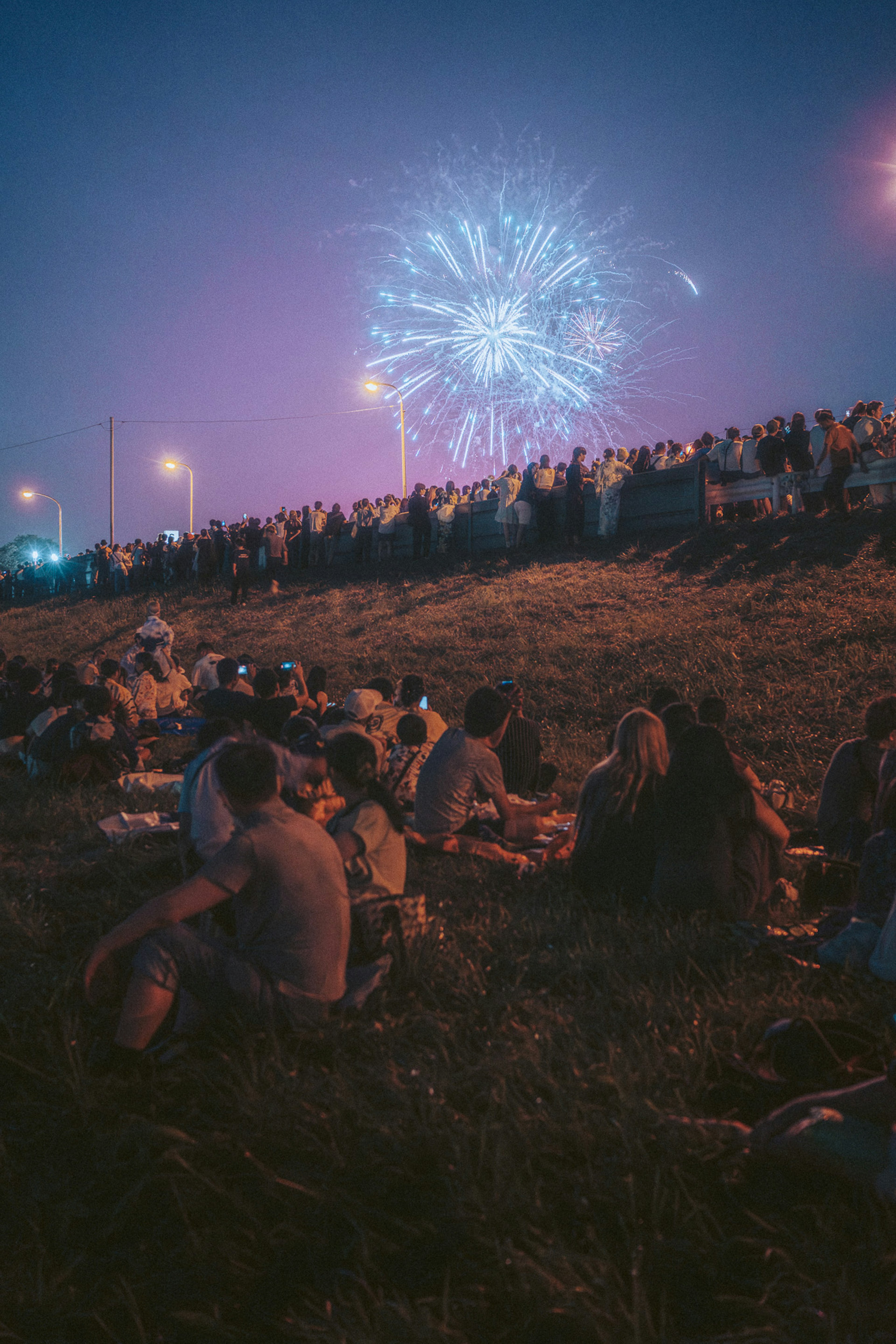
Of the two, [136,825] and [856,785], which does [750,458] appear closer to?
[856,785]

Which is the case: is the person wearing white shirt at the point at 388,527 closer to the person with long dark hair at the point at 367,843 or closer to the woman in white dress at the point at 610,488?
the woman in white dress at the point at 610,488

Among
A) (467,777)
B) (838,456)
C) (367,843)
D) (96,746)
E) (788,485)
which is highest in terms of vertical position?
(838,456)

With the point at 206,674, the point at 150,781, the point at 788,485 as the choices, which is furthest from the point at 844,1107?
the point at 788,485

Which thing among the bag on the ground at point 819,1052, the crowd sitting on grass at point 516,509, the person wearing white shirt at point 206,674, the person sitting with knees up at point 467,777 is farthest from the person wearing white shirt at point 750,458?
the bag on the ground at point 819,1052

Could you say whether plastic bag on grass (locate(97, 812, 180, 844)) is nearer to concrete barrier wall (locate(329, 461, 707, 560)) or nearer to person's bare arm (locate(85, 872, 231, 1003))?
person's bare arm (locate(85, 872, 231, 1003))

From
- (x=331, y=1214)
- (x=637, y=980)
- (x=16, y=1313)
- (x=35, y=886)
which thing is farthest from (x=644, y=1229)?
(x=35, y=886)

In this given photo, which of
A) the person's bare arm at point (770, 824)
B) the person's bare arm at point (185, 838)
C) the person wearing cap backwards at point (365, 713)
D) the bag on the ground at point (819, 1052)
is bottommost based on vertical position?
the bag on the ground at point (819, 1052)

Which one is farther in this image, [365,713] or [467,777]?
[365,713]
